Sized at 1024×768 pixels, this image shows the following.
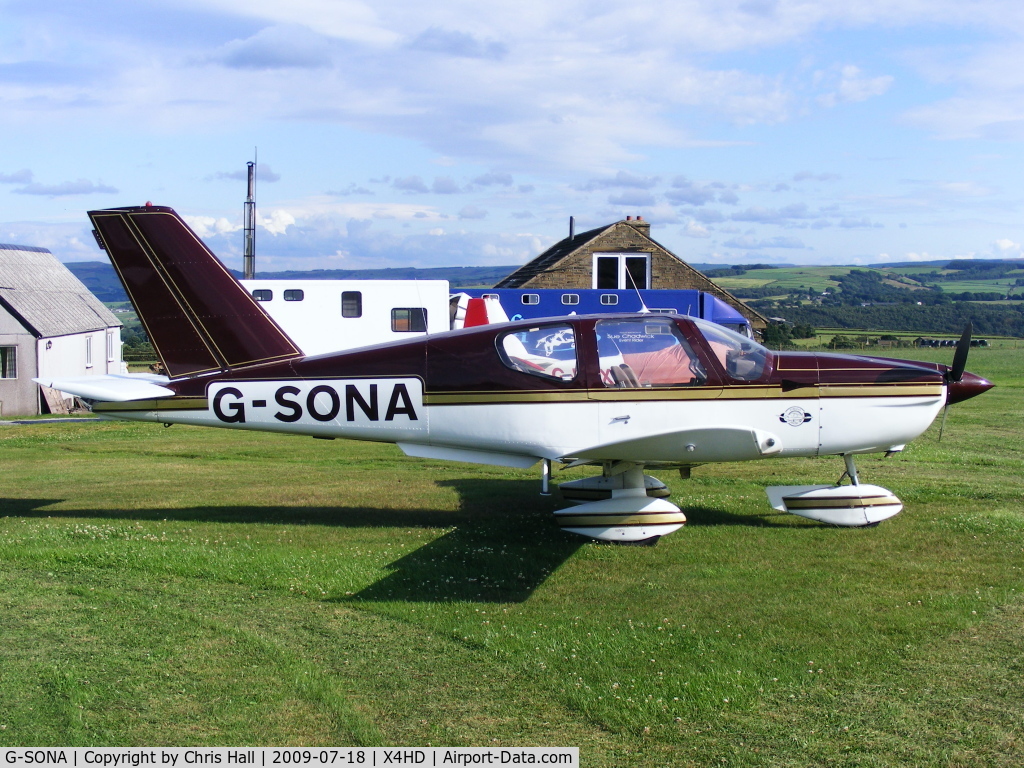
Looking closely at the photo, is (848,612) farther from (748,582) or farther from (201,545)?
(201,545)

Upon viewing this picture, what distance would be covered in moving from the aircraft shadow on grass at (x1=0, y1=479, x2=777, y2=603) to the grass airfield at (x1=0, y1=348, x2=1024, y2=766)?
0.05 m

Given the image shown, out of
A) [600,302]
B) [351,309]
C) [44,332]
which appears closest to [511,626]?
[351,309]

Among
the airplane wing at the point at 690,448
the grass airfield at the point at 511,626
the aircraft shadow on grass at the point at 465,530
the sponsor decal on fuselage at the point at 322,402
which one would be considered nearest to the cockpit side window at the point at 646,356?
the airplane wing at the point at 690,448

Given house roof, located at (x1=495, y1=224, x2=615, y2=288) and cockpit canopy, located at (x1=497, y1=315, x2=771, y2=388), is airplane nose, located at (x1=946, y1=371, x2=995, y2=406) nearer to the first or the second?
cockpit canopy, located at (x1=497, y1=315, x2=771, y2=388)

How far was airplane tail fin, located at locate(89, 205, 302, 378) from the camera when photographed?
9055 mm

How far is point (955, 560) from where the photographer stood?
7543 mm

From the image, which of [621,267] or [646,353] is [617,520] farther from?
[621,267]

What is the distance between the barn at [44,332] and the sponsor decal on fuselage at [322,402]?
1773 centimetres

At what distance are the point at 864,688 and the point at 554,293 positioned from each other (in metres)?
16.4

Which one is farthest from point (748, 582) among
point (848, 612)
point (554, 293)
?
point (554, 293)

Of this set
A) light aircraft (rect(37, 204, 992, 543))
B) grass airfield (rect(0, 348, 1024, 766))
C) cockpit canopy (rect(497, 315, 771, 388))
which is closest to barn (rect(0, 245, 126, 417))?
grass airfield (rect(0, 348, 1024, 766))

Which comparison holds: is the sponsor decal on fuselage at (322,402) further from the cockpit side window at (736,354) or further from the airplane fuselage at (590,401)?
the cockpit side window at (736,354)

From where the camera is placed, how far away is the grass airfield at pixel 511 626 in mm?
4641

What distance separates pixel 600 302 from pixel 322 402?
44.0ft
